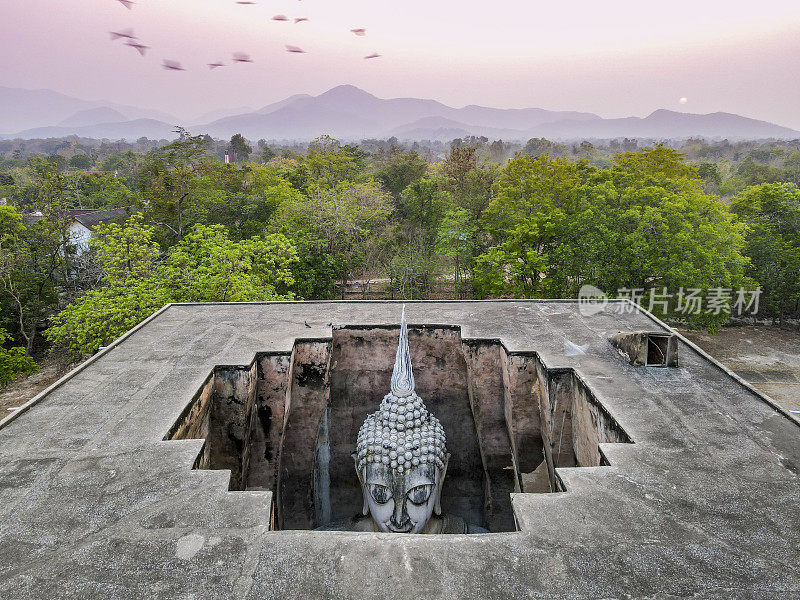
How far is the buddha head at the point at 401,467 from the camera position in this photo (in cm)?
992

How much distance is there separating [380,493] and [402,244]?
25.9 meters

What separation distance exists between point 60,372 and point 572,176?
80.6 ft

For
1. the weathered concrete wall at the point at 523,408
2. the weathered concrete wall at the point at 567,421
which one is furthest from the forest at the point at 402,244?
the weathered concrete wall at the point at 567,421

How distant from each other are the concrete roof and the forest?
1030 centimetres

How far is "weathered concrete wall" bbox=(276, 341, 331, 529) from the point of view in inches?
487

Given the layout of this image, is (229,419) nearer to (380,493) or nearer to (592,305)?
(380,493)

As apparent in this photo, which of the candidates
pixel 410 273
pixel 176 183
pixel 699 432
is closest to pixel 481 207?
pixel 410 273

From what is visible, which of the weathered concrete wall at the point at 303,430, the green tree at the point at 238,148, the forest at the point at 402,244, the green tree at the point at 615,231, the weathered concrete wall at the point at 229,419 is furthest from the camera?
the green tree at the point at 238,148

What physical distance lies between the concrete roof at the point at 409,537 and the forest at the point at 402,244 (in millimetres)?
10300

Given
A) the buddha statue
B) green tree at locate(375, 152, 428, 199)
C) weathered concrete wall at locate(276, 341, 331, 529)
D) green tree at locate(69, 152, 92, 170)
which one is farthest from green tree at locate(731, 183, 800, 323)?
green tree at locate(69, 152, 92, 170)

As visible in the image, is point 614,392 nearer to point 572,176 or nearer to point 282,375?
point 282,375

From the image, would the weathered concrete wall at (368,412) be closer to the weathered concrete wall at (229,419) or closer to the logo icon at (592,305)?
the weathered concrete wall at (229,419)

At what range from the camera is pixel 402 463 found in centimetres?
991

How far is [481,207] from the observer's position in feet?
105
